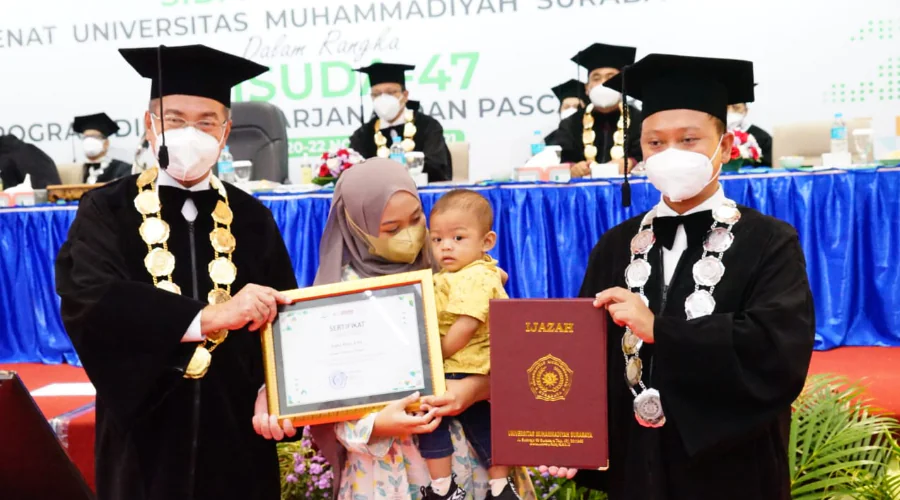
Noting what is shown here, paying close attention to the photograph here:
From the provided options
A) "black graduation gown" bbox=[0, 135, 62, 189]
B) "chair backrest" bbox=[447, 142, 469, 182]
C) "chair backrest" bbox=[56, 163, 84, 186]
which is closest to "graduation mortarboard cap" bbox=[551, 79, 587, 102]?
"chair backrest" bbox=[447, 142, 469, 182]

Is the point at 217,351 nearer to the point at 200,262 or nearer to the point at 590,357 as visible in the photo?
the point at 200,262

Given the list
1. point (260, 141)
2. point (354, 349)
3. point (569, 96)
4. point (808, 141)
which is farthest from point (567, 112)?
point (354, 349)

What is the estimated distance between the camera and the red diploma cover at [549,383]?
2.20 m

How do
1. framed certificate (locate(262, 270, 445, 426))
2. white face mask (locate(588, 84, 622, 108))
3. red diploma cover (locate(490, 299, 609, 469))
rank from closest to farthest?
red diploma cover (locate(490, 299, 609, 469)) → framed certificate (locate(262, 270, 445, 426)) → white face mask (locate(588, 84, 622, 108))

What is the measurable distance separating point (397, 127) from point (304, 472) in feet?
16.7

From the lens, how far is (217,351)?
2.52 meters

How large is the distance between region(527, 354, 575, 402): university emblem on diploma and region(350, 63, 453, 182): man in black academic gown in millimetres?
5200

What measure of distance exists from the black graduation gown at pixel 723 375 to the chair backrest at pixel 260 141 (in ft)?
19.5

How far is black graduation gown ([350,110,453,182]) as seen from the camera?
7852 mm

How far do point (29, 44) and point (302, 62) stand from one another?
360 cm

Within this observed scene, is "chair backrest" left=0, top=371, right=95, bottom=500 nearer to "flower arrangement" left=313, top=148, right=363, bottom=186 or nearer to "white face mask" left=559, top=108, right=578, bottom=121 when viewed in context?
"flower arrangement" left=313, top=148, right=363, bottom=186

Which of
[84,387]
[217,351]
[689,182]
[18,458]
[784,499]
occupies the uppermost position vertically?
[689,182]

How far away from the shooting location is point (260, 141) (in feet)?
26.2

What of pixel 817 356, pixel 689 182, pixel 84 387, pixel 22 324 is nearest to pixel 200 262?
pixel 689 182
